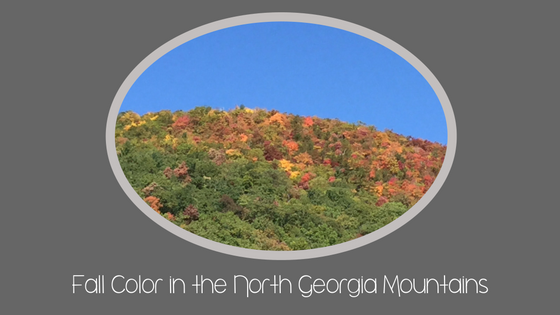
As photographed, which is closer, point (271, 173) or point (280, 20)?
point (280, 20)

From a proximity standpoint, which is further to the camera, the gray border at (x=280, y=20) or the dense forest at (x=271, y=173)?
the dense forest at (x=271, y=173)

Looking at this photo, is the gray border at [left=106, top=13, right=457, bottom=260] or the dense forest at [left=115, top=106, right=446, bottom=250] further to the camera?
the dense forest at [left=115, top=106, right=446, bottom=250]

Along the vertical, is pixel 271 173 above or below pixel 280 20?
below

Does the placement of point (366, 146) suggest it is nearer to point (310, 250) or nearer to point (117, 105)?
point (310, 250)

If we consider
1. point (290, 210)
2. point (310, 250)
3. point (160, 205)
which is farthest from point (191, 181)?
point (310, 250)
